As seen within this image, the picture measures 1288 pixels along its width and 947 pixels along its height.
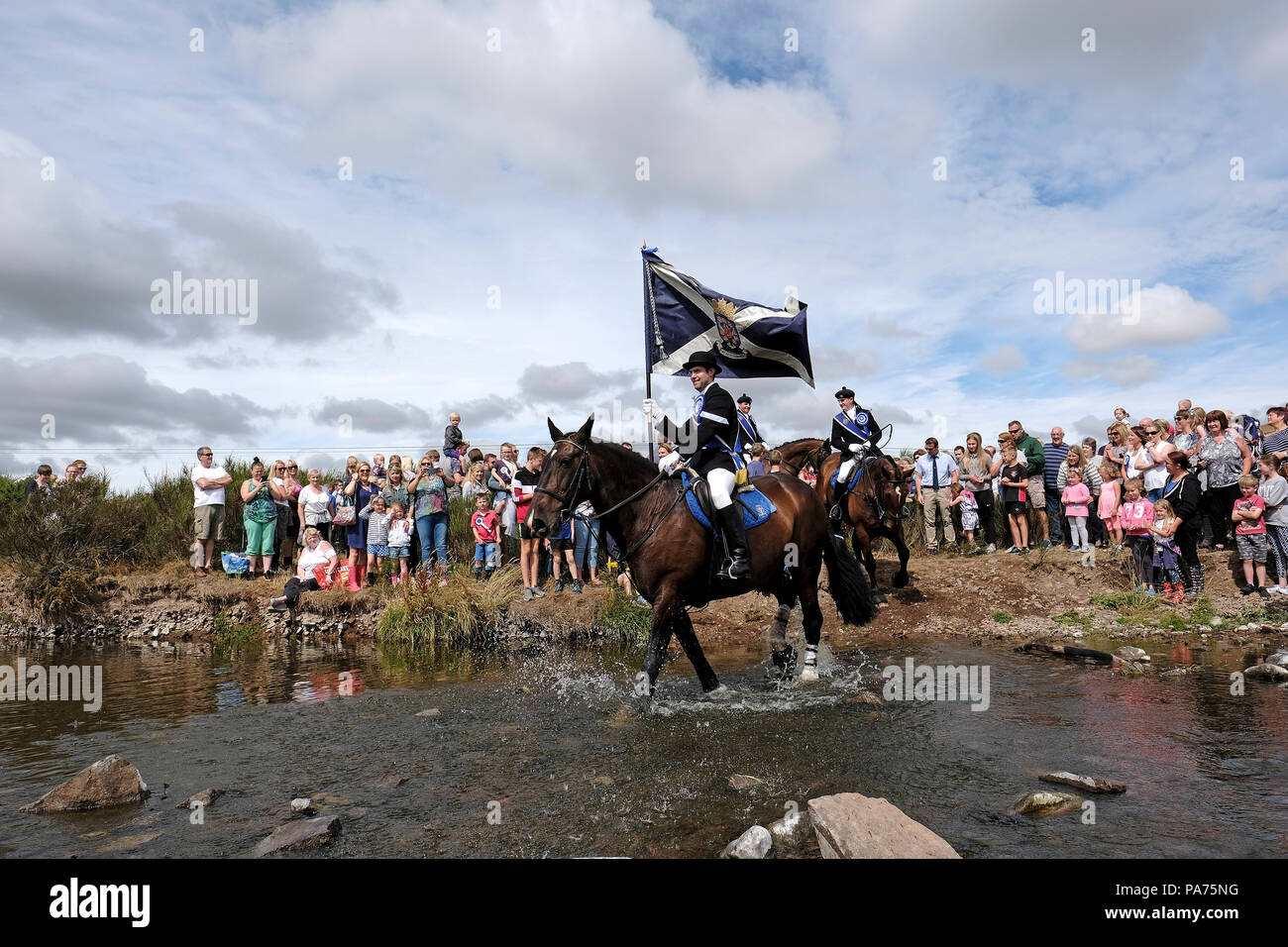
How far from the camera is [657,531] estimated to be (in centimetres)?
755

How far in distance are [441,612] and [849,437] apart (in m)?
7.88

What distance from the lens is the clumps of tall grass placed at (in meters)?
12.1

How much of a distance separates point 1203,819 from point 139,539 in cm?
1890

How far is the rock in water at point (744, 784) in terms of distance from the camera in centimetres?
501

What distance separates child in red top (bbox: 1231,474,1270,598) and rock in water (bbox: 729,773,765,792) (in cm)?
1054

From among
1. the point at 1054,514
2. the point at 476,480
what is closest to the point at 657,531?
the point at 476,480

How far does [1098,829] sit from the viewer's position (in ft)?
13.6

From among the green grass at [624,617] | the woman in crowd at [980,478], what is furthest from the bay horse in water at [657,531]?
the woman in crowd at [980,478]

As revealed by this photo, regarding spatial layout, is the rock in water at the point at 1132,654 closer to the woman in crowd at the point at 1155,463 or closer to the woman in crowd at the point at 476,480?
the woman in crowd at the point at 1155,463

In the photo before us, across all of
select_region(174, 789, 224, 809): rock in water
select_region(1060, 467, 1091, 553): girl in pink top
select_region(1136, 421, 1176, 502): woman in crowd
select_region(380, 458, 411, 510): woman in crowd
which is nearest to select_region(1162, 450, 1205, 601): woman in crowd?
select_region(1136, 421, 1176, 502): woman in crowd

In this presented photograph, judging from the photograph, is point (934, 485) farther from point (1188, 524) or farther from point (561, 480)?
point (561, 480)

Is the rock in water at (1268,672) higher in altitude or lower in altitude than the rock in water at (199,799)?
lower

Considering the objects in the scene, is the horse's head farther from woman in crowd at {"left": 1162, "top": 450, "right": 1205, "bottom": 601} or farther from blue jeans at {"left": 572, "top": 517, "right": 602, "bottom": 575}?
woman in crowd at {"left": 1162, "top": 450, "right": 1205, "bottom": 601}

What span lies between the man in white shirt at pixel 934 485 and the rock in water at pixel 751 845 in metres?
12.6
